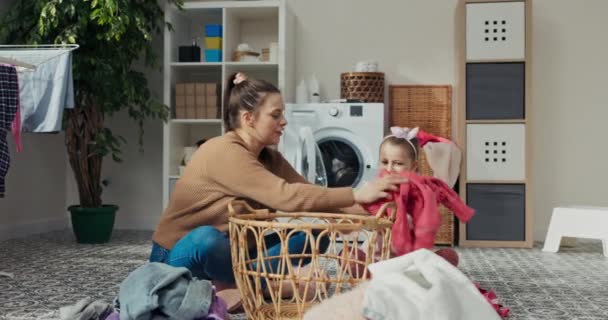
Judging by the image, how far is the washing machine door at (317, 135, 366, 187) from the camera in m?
3.97

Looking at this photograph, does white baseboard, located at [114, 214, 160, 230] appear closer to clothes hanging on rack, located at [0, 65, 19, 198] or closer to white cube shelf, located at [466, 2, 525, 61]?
clothes hanging on rack, located at [0, 65, 19, 198]

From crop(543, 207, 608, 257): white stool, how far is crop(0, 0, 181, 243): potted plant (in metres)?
2.43

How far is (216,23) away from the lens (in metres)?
4.71

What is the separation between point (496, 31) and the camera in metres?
4.01

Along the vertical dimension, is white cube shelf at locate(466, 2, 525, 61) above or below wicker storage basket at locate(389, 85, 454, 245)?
above

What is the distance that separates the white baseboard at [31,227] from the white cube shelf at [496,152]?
2794 mm

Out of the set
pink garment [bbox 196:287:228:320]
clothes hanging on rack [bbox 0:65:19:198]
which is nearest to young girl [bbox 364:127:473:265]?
pink garment [bbox 196:287:228:320]

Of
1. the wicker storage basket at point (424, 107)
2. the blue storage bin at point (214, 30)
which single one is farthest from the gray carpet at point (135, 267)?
the blue storage bin at point (214, 30)

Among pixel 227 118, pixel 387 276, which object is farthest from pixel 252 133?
pixel 387 276

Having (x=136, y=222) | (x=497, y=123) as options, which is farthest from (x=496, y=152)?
(x=136, y=222)

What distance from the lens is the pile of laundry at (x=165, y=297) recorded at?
1.60 m

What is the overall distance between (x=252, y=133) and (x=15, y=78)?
128cm

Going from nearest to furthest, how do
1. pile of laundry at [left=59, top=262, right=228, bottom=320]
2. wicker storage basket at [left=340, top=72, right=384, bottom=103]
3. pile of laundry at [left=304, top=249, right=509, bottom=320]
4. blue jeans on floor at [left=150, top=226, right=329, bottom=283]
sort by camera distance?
pile of laundry at [left=304, top=249, right=509, bottom=320], pile of laundry at [left=59, top=262, right=228, bottom=320], blue jeans on floor at [left=150, top=226, right=329, bottom=283], wicker storage basket at [left=340, top=72, right=384, bottom=103]

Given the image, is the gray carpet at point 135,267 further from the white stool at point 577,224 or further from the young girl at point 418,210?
the young girl at point 418,210
